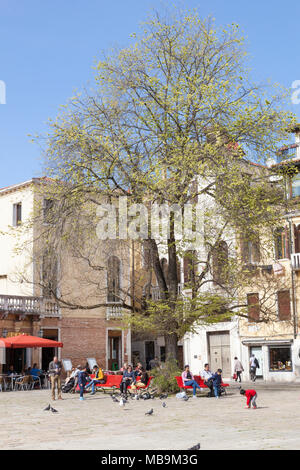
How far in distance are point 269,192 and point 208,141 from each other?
313cm

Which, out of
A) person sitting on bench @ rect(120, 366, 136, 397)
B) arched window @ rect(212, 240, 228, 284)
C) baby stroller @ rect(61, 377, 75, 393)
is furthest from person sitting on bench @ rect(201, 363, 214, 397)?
baby stroller @ rect(61, 377, 75, 393)

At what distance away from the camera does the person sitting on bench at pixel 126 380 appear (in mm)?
23516

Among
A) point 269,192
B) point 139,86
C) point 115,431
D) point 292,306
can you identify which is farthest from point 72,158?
point 292,306

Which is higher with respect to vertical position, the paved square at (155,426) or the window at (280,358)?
the window at (280,358)

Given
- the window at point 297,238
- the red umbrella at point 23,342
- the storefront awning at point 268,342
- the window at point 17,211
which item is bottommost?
the storefront awning at point 268,342

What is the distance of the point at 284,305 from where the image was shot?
115 feet

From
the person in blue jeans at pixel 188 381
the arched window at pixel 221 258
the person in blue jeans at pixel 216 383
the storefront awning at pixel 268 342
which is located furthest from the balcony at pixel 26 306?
the person in blue jeans at pixel 216 383

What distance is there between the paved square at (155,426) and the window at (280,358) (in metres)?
A: 14.4

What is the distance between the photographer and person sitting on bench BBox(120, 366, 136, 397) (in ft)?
77.2

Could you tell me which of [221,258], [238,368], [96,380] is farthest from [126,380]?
[238,368]

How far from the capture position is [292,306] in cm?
3450

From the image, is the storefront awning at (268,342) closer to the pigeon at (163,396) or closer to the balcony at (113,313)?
the balcony at (113,313)

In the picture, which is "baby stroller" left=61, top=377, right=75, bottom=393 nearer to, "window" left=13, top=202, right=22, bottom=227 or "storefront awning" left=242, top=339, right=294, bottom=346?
"storefront awning" left=242, top=339, right=294, bottom=346
